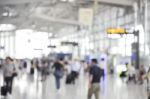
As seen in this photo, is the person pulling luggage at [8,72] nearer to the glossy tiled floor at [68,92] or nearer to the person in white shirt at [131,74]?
the glossy tiled floor at [68,92]

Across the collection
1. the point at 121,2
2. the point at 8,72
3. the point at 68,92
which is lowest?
the point at 68,92

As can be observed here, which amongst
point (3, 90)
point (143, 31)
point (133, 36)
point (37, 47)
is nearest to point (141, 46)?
point (143, 31)

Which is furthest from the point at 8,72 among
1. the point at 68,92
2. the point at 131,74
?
the point at 131,74

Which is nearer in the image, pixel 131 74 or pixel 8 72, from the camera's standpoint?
pixel 8 72

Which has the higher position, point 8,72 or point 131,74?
point 8,72

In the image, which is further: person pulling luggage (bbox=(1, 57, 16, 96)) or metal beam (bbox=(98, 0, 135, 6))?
metal beam (bbox=(98, 0, 135, 6))

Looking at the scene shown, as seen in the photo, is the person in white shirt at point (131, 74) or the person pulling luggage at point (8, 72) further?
the person in white shirt at point (131, 74)

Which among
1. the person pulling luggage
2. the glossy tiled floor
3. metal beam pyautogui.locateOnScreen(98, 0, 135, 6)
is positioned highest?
metal beam pyautogui.locateOnScreen(98, 0, 135, 6)

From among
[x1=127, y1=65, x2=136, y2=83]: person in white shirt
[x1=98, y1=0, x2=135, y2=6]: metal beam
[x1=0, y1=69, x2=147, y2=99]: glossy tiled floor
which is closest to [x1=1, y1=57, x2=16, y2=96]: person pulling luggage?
[x1=0, y1=69, x2=147, y2=99]: glossy tiled floor

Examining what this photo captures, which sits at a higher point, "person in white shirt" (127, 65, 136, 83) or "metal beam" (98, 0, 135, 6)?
"metal beam" (98, 0, 135, 6)

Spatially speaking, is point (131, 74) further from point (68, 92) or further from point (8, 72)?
point (8, 72)

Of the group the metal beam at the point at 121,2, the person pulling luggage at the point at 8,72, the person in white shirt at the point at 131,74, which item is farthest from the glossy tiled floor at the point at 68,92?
the metal beam at the point at 121,2

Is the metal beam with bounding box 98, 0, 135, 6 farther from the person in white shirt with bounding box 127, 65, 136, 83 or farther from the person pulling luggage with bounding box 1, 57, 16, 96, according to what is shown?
the person pulling luggage with bounding box 1, 57, 16, 96

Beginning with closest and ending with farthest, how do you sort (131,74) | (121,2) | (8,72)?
(8,72)
(131,74)
(121,2)
